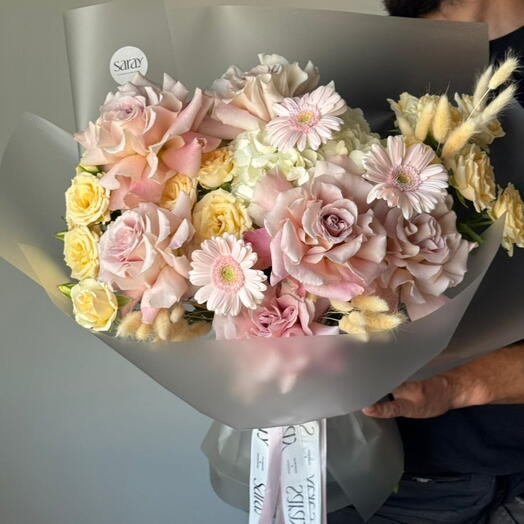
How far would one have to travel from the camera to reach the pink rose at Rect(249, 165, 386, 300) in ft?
1.85

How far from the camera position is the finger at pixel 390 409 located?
0.74 m

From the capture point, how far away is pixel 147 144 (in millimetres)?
633

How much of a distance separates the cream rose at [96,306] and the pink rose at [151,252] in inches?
0.8

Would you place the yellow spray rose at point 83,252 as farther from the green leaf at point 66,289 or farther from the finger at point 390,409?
the finger at point 390,409

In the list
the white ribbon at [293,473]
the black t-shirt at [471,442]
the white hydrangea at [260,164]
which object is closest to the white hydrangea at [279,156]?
the white hydrangea at [260,164]

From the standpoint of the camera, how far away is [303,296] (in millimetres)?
599

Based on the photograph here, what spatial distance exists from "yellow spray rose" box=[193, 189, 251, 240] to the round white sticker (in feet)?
0.69

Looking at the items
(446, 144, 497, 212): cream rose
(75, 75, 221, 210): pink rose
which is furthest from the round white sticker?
(446, 144, 497, 212): cream rose

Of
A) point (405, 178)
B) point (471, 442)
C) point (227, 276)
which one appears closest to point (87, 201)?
point (227, 276)

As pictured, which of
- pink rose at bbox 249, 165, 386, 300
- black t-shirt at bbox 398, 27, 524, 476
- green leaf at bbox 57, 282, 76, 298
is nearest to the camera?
pink rose at bbox 249, 165, 386, 300

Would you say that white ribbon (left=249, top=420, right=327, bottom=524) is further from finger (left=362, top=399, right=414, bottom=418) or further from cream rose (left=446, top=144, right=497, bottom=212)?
cream rose (left=446, top=144, right=497, bottom=212)

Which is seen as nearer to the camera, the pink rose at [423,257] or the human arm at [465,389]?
the pink rose at [423,257]

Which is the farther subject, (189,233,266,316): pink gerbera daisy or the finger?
the finger

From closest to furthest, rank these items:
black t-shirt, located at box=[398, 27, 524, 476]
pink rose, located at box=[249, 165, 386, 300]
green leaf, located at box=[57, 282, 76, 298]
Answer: pink rose, located at box=[249, 165, 386, 300]
green leaf, located at box=[57, 282, 76, 298]
black t-shirt, located at box=[398, 27, 524, 476]
